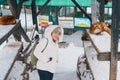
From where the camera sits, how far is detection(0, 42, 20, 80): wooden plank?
3994 mm

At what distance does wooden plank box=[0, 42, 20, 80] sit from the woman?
403 mm

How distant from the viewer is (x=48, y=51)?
4.58 m

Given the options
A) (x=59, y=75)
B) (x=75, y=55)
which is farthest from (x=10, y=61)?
(x=75, y=55)

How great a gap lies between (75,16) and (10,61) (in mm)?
10341

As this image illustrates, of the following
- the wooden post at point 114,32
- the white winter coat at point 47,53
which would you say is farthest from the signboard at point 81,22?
the wooden post at point 114,32

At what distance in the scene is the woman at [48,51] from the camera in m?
4.56

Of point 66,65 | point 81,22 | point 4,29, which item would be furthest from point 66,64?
point 81,22

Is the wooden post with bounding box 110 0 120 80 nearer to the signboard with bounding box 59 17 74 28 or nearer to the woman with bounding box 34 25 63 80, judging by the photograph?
the woman with bounding box 34 25 63 80

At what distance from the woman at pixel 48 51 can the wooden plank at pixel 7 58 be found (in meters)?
0.40

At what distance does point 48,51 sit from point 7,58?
64 centimetres

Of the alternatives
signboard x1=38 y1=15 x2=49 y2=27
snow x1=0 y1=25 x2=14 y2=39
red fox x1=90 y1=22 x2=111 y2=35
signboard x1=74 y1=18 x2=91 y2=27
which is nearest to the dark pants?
red fox x1=90 y1=22 x2=111 y2=35

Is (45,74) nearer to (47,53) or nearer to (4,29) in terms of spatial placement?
(47,53)

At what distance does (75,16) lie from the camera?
47.4 ft

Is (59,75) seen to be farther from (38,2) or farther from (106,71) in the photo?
(38,2)
